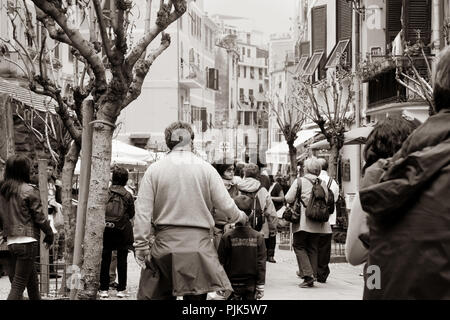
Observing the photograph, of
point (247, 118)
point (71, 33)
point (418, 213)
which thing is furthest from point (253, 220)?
point (247, 118)

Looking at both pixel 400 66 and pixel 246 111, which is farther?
pixel 246 111

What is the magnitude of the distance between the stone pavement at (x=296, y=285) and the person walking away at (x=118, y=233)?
261 millimetres

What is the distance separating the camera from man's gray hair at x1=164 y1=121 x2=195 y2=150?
838cm

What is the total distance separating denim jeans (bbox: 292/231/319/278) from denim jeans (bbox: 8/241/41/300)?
536 centimetres

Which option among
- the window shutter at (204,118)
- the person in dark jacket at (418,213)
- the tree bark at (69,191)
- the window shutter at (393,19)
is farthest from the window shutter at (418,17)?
the window shutter at (204,118)

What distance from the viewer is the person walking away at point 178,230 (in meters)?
7.82

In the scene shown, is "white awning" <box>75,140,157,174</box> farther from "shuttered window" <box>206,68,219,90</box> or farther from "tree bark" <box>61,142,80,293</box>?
"shuttered window" <box>206,68,219,90</box>

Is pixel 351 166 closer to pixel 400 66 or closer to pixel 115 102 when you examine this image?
pixel 400 66

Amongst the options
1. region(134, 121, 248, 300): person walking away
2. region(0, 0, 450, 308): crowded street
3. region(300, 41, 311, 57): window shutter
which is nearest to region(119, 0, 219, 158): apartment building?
region(300, 41, 311, 57): window shutter

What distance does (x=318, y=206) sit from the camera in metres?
15.1

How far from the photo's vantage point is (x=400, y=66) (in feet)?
77.7

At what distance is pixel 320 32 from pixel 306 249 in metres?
28.9
